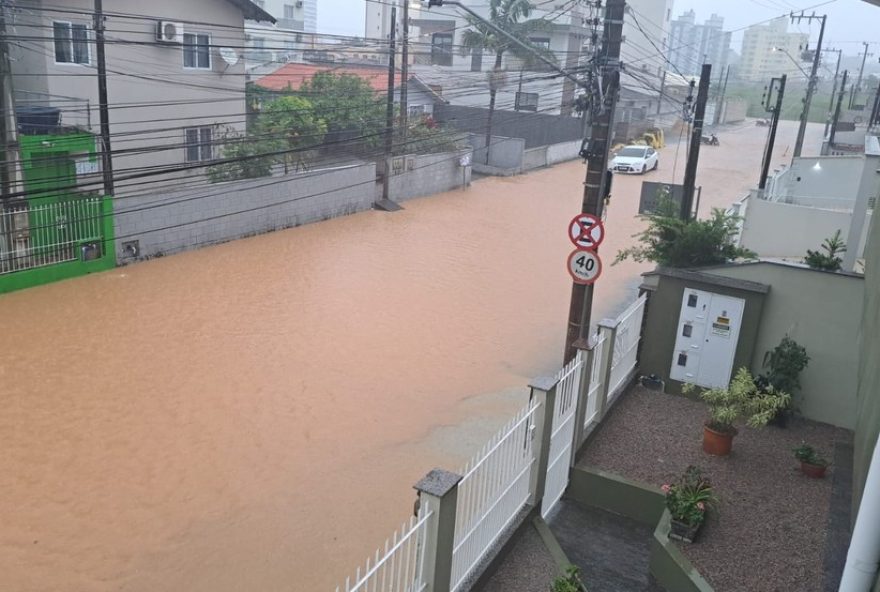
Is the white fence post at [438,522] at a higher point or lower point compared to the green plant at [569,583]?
higher

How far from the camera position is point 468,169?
1049 inches

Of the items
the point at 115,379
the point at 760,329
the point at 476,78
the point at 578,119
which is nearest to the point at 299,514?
the point at 115,379

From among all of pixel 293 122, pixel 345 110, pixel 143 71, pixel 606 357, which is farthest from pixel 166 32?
pixel 606 357

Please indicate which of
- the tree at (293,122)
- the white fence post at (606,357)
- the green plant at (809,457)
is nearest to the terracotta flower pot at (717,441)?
the green plant at (809,457)

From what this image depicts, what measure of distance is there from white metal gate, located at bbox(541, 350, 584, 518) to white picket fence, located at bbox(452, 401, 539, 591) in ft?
1.53

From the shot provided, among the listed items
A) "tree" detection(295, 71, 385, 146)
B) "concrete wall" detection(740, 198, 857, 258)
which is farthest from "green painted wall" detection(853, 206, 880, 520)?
"tree" detection(295, 71, 385, 146)

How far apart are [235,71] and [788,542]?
2160 cm

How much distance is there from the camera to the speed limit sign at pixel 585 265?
7711mm

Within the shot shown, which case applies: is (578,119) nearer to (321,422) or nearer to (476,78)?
(476,78)

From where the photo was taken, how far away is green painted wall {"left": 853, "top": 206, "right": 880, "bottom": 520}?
5.24 metres

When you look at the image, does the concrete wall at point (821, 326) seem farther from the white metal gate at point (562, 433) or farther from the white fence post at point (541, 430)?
the white fence post at point (541, 430)

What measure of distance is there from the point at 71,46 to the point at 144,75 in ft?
6.72

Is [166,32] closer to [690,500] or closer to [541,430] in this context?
[541,430]

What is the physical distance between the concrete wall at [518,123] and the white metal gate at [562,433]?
94.5 ft
